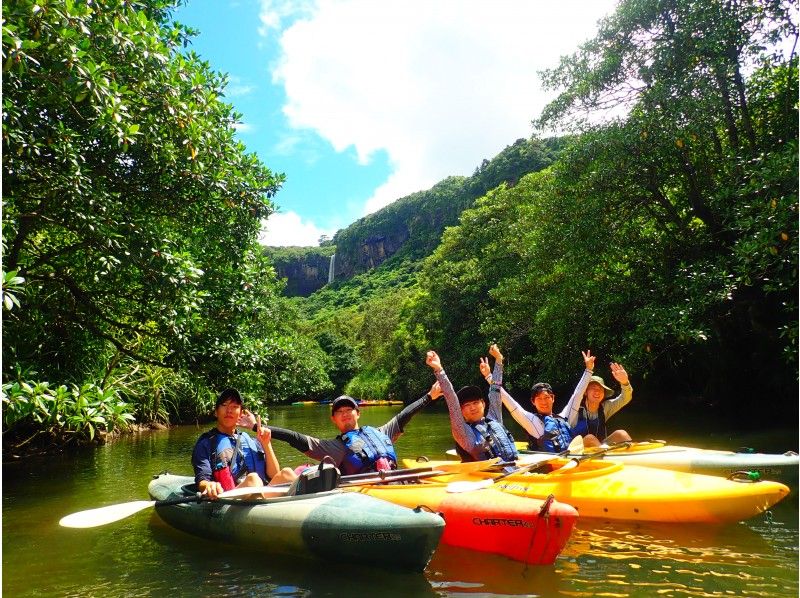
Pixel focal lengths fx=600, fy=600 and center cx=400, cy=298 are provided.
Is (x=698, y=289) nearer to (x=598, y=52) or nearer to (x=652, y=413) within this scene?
(x=598, y=52)

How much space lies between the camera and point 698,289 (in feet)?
29.2

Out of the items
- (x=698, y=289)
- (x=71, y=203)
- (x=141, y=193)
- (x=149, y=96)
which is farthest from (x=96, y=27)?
(x=698, y=289)

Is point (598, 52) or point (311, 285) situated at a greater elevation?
point (311, 285)

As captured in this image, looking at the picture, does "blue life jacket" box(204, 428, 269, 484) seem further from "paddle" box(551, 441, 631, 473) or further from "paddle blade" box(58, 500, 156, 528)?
"paddle" box(551, 441, 631, 473)

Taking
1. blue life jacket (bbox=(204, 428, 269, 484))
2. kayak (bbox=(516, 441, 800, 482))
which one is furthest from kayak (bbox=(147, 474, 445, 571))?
kayak (bbox=(516, 441, 800, 482))

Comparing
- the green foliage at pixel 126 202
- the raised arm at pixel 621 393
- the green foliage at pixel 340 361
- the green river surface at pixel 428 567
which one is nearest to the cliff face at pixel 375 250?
the green foliage at pixel 340 361

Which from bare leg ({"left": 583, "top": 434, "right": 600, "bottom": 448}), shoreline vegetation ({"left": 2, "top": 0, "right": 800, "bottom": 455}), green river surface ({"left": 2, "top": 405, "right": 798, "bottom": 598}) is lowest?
green river surface ({"left": 2, "top": 405, "right": 798, "bottom": 598})

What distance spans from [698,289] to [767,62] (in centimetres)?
415

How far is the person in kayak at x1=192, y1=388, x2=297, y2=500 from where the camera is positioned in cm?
518

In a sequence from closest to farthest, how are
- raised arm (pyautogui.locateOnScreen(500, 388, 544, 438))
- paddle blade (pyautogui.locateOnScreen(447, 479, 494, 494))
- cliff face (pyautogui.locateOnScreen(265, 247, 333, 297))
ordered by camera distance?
paddle blade (pyautogui.locateOnScreen(447, 479, 494, 494)) → raised arm (pyautogui.locateOnScreen(500, 388, 544, 438)) → cliff face (pyautogui.locateOnScreen(265, 247, 333, 297))

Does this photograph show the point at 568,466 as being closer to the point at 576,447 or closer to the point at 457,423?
the point at 576,447

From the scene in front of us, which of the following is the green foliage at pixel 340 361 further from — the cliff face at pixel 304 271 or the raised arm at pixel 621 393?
the cliff face at pixel 304 271

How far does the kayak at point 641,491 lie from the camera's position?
493 centimetres

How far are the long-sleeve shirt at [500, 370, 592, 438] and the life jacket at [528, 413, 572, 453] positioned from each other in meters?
0.06
